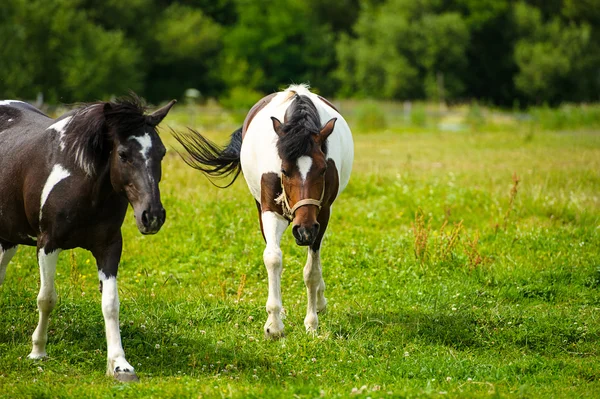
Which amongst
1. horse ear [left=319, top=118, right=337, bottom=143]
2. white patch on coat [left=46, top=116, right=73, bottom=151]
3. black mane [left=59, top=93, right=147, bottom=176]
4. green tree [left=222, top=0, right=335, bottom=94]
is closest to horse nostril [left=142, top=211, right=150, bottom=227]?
black mane [left=59, top=93, right=147, bottom=176]

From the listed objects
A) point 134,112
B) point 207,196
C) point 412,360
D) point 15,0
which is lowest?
point 412,360

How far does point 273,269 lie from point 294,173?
0.88 meters

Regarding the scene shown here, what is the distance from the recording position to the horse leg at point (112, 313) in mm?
5688

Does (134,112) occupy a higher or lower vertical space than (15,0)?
lower

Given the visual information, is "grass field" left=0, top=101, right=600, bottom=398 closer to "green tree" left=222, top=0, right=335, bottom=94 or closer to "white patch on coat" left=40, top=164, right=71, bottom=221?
"white patch on coat" left=40, top=164, right=71, bottom=221

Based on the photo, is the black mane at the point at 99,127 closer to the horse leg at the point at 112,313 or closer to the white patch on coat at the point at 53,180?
the white patch on coat at the point at 53,180

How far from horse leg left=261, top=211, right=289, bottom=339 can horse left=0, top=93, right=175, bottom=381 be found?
4.31ft

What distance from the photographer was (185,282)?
A: 8727 mm

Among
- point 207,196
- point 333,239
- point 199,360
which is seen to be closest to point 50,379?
point 199,360

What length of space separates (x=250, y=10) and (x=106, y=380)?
59809 millimetres

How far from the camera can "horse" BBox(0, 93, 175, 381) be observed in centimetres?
565

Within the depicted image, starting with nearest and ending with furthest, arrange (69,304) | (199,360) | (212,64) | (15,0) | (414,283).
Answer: (199,360)
(69,304)
(414,283)
(15,0)
(212,64)

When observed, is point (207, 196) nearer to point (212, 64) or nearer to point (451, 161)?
point (451, 161)

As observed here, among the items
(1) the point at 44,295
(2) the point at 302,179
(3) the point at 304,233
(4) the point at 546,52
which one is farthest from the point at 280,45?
(1) the point at 44,295
